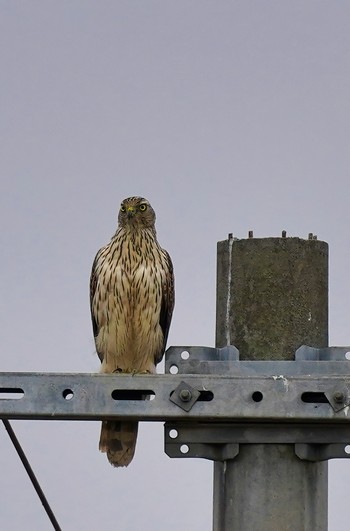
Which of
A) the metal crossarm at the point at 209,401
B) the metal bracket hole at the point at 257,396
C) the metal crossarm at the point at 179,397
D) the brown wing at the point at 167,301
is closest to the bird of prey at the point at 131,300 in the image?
the brown wing at the point at 167,301

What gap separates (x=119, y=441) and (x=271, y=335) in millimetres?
1668

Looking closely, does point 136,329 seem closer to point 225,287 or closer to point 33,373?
point 225,287

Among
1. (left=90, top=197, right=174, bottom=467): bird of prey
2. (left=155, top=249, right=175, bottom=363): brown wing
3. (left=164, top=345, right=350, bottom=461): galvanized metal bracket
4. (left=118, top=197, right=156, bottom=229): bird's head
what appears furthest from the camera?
(left=118, top=197, right=156, bottom=229): bird's head

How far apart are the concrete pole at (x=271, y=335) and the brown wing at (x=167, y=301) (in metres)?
2.40

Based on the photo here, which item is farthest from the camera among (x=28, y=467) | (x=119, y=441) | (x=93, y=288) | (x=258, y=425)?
(x=93, y=288)

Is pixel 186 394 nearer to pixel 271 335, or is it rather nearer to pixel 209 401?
pixel 209 401

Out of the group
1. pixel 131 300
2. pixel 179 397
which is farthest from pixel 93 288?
pixel 179 397

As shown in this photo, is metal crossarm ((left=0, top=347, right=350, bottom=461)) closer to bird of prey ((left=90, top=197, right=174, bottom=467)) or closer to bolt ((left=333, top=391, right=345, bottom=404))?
bolt ((left=333, top=391, right=345, bottom=404))

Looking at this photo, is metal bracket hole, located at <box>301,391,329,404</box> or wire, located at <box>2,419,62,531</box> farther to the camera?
wire, located at <box>2,419,62,531</box>

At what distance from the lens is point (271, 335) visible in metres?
3.56

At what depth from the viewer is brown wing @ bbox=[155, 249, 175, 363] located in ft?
20.1

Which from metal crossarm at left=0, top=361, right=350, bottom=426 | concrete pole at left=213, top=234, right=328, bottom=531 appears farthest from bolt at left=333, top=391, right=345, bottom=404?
concrete pole at left=213, top=234, right=328, bottom=531

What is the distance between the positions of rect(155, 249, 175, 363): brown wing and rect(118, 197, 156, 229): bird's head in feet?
0.87

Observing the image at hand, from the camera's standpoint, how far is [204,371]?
346 centimetres
